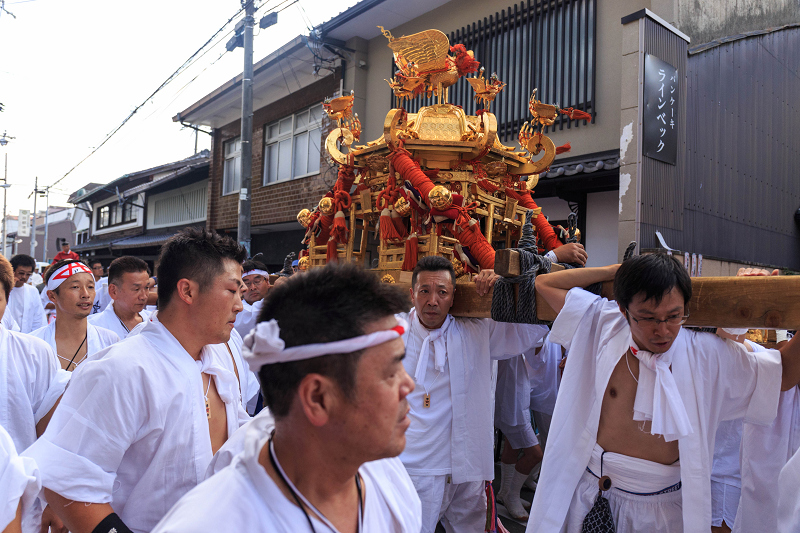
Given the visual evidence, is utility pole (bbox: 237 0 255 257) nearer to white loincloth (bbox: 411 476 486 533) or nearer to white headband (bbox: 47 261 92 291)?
white headband (bbox: 47 261 92 291)

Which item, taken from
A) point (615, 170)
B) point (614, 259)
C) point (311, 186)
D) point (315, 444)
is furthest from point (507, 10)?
point (315, 444)

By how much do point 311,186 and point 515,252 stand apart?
932 cm

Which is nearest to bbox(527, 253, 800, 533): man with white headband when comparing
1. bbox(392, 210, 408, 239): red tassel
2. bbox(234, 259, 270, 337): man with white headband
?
bbox(392, 210, 408, 239): red tassel

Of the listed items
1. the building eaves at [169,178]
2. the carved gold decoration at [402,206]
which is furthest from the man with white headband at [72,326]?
the building eaves at [169,178]

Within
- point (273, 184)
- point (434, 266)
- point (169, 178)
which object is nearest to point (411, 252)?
point (434, 266)

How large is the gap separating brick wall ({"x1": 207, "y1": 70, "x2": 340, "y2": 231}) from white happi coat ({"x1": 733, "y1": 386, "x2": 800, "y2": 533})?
8997 mm

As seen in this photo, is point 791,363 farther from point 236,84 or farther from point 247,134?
point 236,84

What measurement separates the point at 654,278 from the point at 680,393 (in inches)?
20.6

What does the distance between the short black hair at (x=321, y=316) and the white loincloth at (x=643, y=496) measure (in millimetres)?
1510

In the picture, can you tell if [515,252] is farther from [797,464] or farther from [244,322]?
[244,322]

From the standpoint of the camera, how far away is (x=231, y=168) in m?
14.5

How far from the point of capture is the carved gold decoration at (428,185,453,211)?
3873 mm

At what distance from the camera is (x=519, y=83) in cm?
809

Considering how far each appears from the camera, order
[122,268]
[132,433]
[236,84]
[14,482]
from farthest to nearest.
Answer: [236,84] < [122,268] < [132,433] < [14,482]
